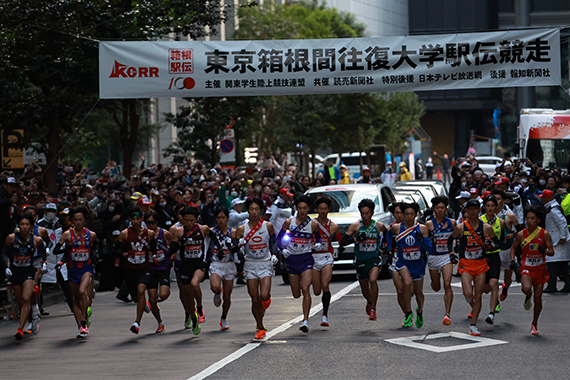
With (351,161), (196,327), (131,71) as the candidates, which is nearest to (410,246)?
(196,327)

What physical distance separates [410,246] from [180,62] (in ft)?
23.6

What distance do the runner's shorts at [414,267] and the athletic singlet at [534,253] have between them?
1295mm

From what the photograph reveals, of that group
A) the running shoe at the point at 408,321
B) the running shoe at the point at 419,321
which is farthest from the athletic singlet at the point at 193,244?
the running shoe at the point at 419,321

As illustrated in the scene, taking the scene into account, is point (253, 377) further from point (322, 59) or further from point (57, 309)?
point (322, 59)

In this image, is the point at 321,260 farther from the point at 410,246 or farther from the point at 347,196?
the point at 347,196

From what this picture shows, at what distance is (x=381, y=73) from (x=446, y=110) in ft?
292

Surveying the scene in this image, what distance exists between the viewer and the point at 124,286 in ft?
43.8

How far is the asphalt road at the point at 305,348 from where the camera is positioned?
9.47 m

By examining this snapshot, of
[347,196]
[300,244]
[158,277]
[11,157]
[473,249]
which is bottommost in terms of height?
[158,277]

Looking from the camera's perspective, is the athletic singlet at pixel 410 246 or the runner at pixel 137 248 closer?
the athletic singlet at pixel 410 246

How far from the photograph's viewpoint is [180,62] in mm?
17875

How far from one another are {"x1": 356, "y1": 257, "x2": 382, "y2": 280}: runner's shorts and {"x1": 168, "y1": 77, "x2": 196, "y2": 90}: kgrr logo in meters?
6.44

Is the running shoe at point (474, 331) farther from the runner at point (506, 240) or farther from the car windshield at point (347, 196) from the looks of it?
the car windshield at point (347, 196)

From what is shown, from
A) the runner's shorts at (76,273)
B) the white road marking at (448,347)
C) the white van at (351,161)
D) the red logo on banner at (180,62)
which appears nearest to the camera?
the white road marking at (448,347)
